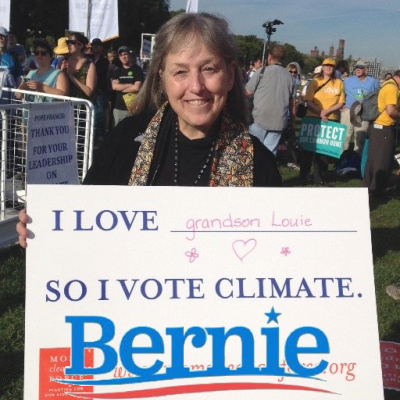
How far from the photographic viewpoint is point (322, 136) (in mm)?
8773

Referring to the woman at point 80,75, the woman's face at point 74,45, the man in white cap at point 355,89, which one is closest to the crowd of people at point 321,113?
the man in white cap at point 355,89

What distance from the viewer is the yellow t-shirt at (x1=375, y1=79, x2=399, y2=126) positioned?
747cm

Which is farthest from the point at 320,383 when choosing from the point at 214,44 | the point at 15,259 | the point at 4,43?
the point at 4,43

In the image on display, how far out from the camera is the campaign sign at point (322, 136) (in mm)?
8633

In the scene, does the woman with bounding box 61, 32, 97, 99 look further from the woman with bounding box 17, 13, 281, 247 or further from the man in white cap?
the man in white cap

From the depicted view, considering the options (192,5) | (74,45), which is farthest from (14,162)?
(192,5)

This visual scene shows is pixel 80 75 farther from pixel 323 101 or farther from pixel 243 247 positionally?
pixel 243 247

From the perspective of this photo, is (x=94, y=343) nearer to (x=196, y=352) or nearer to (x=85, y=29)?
(x=196, y=352)

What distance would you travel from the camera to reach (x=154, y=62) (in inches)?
89.0

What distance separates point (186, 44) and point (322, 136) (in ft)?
22.8

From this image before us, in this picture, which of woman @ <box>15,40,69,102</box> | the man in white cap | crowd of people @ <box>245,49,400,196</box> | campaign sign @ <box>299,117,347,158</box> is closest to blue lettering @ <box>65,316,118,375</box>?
woman @ <box>15,40,69,102</box>

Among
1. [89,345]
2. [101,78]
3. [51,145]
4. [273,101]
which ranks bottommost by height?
[89,345]

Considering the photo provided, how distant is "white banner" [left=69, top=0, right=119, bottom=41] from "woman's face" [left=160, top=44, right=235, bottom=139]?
832 centimetres

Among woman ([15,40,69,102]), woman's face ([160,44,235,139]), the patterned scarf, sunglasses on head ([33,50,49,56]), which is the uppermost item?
sunglasses on head ([33,50,49,56])
